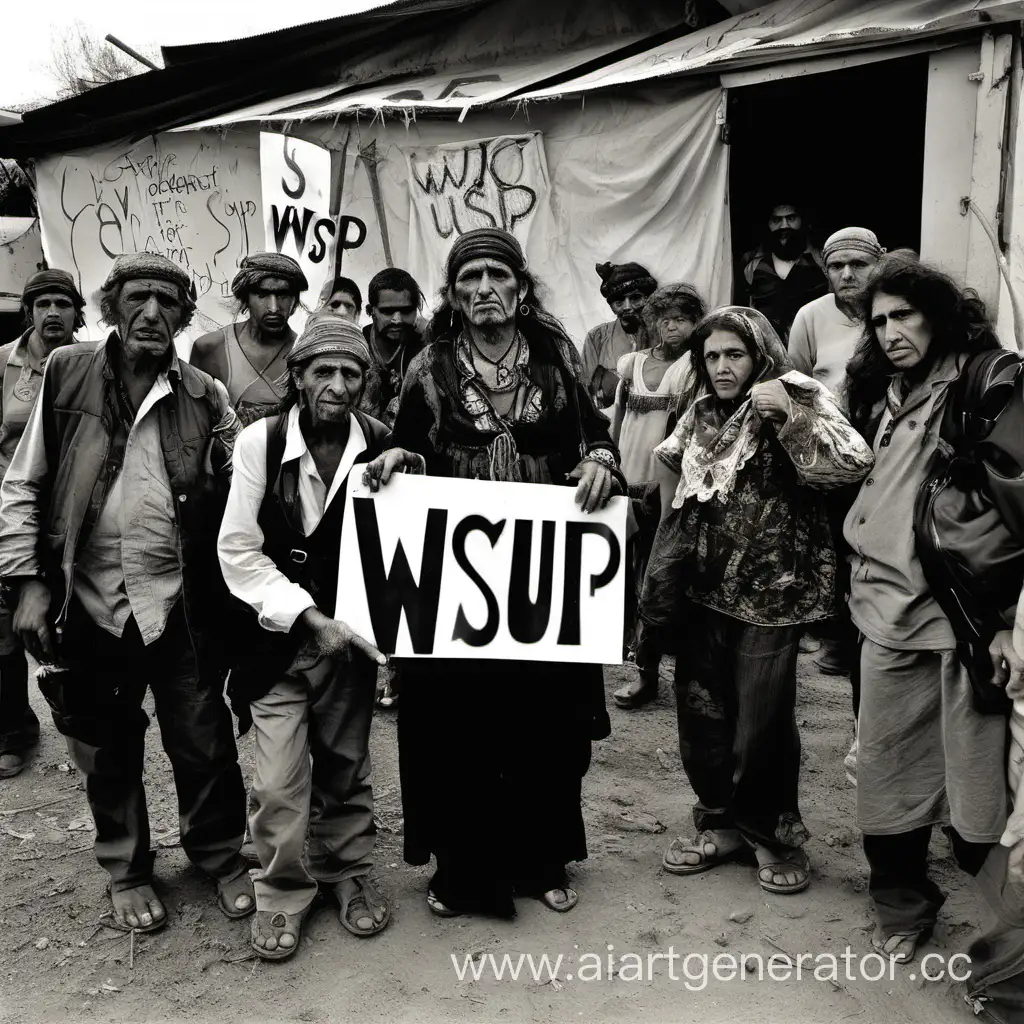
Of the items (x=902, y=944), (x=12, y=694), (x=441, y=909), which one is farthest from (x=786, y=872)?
(x=12, y=694)

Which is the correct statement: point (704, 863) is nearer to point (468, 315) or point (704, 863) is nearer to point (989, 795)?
point (989, 795)

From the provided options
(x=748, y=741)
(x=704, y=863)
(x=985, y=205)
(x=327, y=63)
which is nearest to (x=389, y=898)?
(x=704, y=863)

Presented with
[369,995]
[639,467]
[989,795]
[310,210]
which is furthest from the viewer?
[310,210]

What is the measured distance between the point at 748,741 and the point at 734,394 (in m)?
1.13

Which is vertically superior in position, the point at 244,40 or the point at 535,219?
the point at 244,40

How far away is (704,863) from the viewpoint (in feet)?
11.1

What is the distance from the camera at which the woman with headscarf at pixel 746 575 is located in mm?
3066

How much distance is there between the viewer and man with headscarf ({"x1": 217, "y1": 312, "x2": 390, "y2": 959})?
9.20 ft

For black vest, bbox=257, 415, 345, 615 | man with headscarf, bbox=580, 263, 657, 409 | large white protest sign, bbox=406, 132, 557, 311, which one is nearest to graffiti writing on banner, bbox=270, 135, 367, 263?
large white protest sign, bbox=406, 132, 557, 311

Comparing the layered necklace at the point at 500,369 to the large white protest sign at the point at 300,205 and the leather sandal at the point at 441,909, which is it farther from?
the large white protest sign at the point at 300,205

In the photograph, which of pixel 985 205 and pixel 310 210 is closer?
pixel 985 205

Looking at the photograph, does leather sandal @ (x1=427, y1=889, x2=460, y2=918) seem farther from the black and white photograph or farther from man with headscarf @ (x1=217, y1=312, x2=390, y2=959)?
man with headscarf @ (x1=217, y1=312, x2=390, y2=959)

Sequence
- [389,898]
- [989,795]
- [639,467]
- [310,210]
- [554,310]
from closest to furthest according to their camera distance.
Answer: [989,795] → [389,898] → [639,467] → [310,210] → [554,310]

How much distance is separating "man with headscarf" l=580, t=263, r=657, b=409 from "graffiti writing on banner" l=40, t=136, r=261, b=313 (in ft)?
11.5
